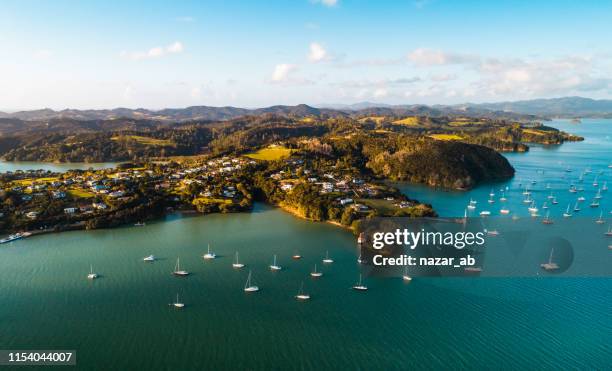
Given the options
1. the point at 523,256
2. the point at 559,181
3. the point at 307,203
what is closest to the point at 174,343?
the point at 307,203

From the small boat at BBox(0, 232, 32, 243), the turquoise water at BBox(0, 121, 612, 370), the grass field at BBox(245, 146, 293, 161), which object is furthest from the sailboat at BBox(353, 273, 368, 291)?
the grass field at BBox(245, 146, 293, 161)

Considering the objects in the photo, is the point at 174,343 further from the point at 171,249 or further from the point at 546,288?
the point at 546,288

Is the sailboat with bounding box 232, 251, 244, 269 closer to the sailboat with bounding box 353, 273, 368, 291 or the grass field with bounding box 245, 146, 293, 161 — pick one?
the sailboat with bounding box 353, 273, 368, 291

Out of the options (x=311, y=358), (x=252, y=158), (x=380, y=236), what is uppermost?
(x=252, y=158)

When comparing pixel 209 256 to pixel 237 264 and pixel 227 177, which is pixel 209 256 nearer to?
pixel 237 264

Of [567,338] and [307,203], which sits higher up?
[307,203]
